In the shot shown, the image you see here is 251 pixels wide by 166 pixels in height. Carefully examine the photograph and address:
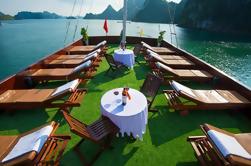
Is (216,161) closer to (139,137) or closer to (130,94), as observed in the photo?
(139,137)

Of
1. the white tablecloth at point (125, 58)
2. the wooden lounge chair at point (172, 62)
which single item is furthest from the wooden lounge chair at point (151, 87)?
the white tablecloth at point (125, 58)

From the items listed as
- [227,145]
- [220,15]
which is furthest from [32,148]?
[220,15]

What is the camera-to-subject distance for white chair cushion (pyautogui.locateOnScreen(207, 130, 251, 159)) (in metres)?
3.25

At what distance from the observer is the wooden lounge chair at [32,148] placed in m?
3.17

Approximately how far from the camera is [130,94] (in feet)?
16.0

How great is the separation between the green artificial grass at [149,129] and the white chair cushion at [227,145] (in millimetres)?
894

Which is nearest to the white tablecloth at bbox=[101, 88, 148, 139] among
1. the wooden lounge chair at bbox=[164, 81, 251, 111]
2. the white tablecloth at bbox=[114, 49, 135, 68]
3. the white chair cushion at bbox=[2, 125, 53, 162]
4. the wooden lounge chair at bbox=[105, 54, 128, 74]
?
the white chair cushion at bbox=[2, 125, 53, 162]

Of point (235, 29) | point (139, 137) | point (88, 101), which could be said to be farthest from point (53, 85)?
point (235, 29)

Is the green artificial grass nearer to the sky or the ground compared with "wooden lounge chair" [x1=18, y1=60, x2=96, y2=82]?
nearer to the ground

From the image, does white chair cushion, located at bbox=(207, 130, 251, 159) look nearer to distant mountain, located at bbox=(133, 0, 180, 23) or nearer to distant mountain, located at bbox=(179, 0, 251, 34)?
distant mountain, located at bbox=(179, 0, 251, 34)

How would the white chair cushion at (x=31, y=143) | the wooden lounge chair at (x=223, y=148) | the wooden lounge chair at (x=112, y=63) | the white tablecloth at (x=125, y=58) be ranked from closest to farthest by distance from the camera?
the wooden lounge chair at (x=223, y=148)
the white chair cushion at (x=31, y=143)
the wooden lounge chair at (x=112, y=63)
the white tablecloth at (x=125, y=58)

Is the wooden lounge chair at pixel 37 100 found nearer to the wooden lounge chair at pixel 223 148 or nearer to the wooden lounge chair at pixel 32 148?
the wooden lounge chair at pixel 32 148

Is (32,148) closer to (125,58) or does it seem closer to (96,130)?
(96,130)

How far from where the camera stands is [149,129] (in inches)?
202
